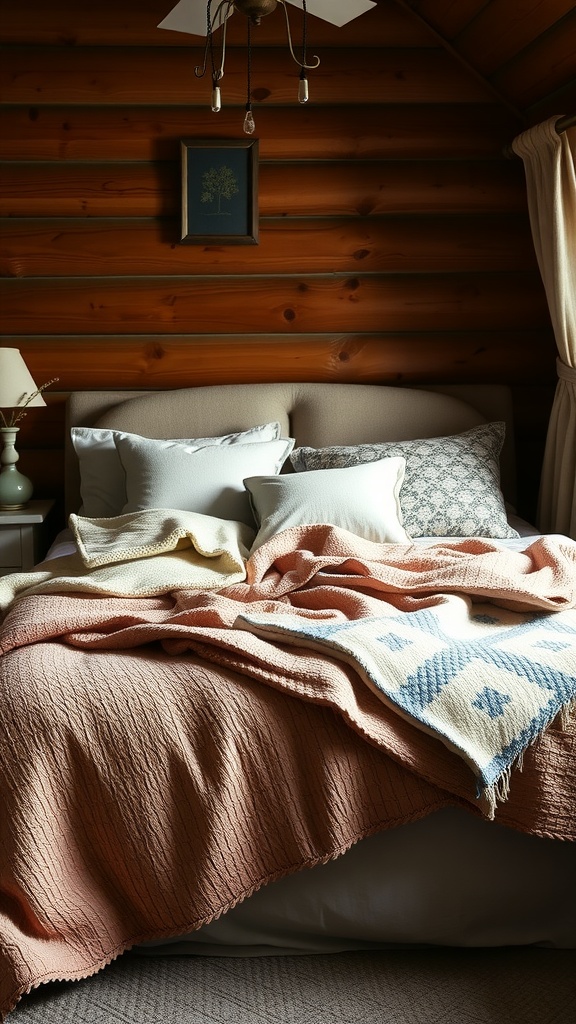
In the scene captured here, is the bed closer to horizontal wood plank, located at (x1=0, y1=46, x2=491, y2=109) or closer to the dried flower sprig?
the dried flower sprig

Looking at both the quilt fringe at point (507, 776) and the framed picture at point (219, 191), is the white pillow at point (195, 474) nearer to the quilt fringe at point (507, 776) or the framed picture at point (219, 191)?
the framed picture at point (219, 191)

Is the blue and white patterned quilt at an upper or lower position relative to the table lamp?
lower

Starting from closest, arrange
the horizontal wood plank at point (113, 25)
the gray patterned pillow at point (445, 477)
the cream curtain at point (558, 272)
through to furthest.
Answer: the gray patterned pillow at point (445, 477) → the cream curtain at point (558, 272) → the horizontal wood plank at point (113, 25)

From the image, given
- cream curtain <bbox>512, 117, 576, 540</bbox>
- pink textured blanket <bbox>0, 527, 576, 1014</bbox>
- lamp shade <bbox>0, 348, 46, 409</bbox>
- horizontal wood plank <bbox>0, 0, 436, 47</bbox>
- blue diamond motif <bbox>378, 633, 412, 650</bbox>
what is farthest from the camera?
horizontal wood plank <bbox>0, 0, 436, 47</bbox>

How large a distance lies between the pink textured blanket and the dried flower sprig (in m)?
1.78

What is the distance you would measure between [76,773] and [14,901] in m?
0.24

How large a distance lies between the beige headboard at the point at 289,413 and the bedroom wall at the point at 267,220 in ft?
0.46

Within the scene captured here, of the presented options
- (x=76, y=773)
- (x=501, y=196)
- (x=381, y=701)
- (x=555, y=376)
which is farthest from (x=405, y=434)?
(x=76, y=773)

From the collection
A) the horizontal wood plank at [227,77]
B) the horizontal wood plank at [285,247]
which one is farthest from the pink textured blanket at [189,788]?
the horizontal wood plank at [227,77]

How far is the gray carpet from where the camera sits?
1631 millimetres

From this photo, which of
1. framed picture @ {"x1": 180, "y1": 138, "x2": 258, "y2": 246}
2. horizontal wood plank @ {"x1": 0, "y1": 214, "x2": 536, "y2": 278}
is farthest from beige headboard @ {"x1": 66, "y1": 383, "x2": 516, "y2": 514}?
framed picture @ {"x1": 180, "y1": 138, "x2": 258, "y2": 246}

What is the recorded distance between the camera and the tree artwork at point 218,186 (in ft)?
11.6

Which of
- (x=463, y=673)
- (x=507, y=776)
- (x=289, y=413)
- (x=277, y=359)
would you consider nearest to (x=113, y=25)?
(x=277, y=359)

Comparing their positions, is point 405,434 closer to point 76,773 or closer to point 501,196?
point 501,196
